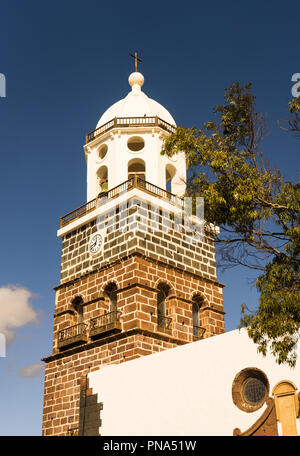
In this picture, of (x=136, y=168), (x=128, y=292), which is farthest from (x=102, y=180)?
(x=128, y=292)

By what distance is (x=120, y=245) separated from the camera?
1986 centimetres

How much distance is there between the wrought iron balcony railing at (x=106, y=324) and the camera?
60.4ft

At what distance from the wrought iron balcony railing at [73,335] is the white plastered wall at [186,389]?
2941 millimetres

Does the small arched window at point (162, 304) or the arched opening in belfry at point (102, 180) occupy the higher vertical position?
the arched opening in belfry at point (102, 180)

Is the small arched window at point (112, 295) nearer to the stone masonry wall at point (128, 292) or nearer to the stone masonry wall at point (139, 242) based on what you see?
the stone masonry wall at point (128, 292)

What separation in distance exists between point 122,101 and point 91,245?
6.63m

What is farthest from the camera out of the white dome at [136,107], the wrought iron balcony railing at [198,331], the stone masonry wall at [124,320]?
the white dome at [136,107]

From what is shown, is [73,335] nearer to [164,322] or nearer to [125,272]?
[125,272]

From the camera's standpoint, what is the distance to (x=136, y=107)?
23531mm

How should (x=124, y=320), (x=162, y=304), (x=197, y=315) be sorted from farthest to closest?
(x=197, y=315), (x=162, y=304), (x=124, y=320)

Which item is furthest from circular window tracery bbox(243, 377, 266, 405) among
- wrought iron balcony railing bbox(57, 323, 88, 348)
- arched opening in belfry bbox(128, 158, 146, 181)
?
arched opening in belfry bbox(128, 158, 146, 181)

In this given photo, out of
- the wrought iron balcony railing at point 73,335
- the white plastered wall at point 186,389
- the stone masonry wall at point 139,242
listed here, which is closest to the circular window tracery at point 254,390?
the white plastered wall at point 186,389

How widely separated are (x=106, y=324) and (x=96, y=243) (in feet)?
10.7

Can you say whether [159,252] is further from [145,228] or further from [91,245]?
[91,245]
